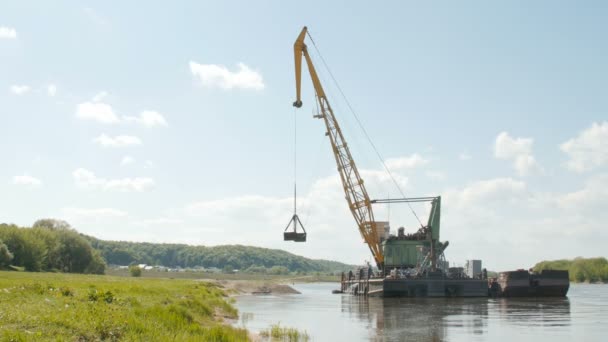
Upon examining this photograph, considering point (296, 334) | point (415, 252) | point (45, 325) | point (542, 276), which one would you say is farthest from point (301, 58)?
point (45, 325)

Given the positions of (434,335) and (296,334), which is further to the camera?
(434,335)

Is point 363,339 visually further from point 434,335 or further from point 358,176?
point 358,176

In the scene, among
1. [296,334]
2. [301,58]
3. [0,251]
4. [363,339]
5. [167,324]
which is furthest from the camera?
[0,251]

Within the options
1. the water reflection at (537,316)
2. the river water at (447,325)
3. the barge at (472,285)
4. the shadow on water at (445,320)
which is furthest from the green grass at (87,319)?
the barge at (472,285)

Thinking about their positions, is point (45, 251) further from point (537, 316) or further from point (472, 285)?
point (537, 316)

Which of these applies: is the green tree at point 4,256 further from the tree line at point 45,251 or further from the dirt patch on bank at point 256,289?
the dirt patch on bank at point 256,289

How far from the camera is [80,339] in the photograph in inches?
757

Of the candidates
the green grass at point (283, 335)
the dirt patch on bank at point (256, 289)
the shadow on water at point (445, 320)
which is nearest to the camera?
the green grass at point (283, 335)

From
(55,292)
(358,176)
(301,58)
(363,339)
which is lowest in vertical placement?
(363,339)

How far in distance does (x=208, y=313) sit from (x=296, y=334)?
1115 centimetres

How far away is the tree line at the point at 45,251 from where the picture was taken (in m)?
94.5

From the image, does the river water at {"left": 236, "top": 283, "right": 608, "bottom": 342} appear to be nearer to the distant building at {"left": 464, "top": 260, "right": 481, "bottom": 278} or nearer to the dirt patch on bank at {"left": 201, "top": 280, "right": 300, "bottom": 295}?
the distant building at {"left": 464, "top": 260, "right": 481, "bottom": 278}

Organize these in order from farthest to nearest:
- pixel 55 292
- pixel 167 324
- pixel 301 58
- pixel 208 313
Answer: pixel 301 58 → pixel 208 313 → pixel 55 292 → pixel 167 324

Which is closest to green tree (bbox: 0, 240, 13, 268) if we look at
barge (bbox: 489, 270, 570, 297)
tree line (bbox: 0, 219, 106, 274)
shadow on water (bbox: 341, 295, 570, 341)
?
tree line (bbox: 0, 219, 106, 274)
